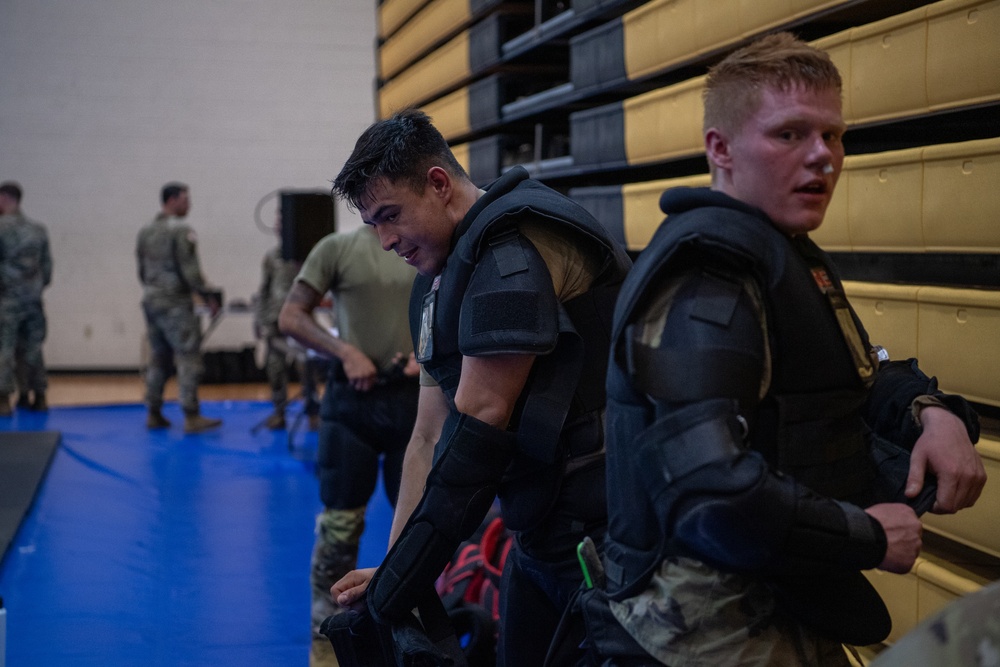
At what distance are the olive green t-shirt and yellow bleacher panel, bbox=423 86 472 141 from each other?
75.9 inches

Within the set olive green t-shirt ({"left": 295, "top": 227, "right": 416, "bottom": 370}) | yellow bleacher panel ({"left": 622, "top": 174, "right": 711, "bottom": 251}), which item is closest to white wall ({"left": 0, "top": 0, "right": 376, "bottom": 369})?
olive green t-shirt ({"left": 295, "top": 227, "right": 416, "bottom": 370})

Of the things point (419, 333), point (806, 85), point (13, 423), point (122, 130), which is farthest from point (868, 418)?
point (122, 130)

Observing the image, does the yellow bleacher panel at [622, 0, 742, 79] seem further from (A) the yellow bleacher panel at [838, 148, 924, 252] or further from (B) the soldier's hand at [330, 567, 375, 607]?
(B) the soldier's hand at [330, 567, 375, 607]

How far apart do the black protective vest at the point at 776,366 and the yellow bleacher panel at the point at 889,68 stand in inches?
40.4

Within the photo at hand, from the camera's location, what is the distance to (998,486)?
6.90ft

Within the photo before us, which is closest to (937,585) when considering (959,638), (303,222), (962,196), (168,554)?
(962,196)

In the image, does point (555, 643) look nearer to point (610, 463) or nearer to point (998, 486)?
point (610, 463)

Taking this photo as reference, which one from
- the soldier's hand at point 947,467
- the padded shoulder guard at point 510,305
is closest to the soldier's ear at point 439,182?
the padded shoulder guard at point 510,305

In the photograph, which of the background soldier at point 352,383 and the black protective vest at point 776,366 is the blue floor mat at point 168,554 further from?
the black protective vest at point 776,366

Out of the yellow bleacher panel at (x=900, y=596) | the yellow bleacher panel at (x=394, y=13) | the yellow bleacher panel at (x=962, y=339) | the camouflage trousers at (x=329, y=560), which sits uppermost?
the yellow bleacher panel at (x=394, y=13)

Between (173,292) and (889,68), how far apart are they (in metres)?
7.21

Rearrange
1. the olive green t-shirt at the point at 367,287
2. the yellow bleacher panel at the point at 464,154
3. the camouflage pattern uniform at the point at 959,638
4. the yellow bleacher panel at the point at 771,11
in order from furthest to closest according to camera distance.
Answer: the yellow bleacher panel at the point at 464,154 → the olive green t-shirt at the point at 367,287 → the yellow bleacher panel at the point at 771,11 → the camouflage pattern uniform at the point at 959,638

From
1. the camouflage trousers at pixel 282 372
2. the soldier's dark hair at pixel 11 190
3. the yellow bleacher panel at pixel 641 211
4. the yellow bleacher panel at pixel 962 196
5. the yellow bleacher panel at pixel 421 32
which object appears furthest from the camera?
the soldier's dark hair at pixel 11 190

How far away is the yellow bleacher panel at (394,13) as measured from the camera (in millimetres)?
7018
